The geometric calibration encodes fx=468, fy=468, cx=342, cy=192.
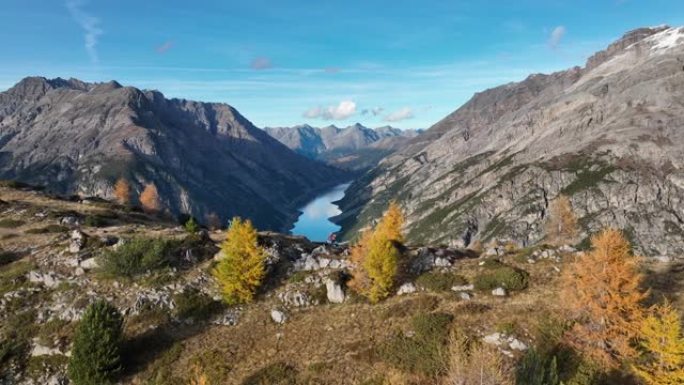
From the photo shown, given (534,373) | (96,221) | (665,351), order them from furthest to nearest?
(96,221) → (665,351) → (534,373)

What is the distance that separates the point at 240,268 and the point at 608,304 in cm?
3194

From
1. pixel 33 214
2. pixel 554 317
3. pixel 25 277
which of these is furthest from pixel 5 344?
pixel 554 317

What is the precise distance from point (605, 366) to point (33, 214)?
2983 inches

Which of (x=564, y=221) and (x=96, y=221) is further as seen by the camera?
(x=564, y=221)

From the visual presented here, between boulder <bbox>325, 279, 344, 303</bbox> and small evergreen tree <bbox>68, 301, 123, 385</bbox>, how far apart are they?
19186mm

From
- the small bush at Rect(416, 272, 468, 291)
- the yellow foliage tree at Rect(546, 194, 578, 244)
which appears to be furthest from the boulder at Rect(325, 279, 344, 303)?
the yellow foliage tree at Rect(546, 194, 578, 244)

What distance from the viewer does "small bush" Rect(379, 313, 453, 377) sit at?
34875 millimetres

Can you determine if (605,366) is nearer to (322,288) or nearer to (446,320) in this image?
(446,320)

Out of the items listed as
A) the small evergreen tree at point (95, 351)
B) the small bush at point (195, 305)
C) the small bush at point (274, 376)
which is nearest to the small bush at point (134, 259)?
the small bush at point (195, 305)

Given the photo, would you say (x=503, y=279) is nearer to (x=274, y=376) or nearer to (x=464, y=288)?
(x=464, y=288)

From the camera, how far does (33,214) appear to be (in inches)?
2781

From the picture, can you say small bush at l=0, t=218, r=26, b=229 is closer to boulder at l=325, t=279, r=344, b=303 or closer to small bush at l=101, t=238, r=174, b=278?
small bush at l=101, t=238, r=174, b=278

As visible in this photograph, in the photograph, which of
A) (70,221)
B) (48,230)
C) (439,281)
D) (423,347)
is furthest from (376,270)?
(70,221)

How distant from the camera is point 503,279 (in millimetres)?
45250
